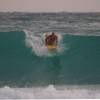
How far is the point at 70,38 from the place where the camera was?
146 centimetres

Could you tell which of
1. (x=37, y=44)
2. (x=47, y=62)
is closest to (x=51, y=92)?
(x=47, y=62)

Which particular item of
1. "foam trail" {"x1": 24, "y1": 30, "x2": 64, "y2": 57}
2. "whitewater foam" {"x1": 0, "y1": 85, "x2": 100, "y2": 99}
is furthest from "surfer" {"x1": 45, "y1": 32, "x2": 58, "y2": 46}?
"whitewater foam" {"x1": 0, "y1": 85, "x2": 100, "y2": 99}

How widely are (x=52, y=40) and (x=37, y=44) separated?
0.33 feet

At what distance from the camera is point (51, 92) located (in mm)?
1431

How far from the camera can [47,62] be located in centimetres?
145

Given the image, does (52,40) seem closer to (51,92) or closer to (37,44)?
(37,44)

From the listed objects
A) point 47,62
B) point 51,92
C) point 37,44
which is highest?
point 37,44

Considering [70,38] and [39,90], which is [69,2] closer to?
[70,38]

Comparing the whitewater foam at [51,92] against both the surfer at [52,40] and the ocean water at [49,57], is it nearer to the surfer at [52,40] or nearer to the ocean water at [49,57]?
the ocean water at [49,57]

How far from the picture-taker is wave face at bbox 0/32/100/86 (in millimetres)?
1443

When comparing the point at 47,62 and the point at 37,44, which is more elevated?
the point at 37,44

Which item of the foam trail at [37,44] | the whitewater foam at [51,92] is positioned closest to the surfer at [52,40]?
the foam trail at [37,44]

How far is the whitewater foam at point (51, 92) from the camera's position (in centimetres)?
143

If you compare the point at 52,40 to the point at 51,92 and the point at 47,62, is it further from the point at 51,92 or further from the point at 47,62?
the point at 51,92
